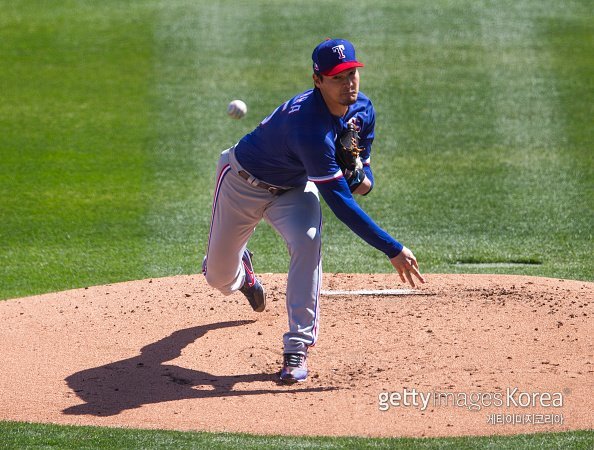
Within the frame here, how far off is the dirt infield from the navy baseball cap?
183 cm

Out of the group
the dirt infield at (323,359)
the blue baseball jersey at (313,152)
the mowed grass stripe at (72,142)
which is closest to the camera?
the dirt infield at (323,359)

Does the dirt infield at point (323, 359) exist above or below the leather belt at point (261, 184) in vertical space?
below

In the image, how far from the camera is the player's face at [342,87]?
220 inches

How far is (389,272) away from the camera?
8602mm

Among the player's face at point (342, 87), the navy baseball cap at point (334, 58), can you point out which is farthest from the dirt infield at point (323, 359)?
the navy baseball cap at point (334, 58)

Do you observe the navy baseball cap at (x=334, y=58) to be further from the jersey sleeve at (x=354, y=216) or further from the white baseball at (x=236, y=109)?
A: the white baseball at (x=236, y=109)

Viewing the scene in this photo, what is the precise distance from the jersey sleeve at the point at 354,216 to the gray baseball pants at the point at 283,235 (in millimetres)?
406

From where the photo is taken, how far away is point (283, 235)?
6.04m

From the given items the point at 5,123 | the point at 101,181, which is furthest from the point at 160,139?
the point at 5,123

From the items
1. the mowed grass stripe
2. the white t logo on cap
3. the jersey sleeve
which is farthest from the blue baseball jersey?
the mowed grass stripe

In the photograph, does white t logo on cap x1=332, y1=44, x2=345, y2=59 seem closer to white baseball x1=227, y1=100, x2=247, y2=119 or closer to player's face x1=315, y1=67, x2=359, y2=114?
player's face x1=315, y1=67, x2=359, y2=114

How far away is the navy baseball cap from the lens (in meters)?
5.57

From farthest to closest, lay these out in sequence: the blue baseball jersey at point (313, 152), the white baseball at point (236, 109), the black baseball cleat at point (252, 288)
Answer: the white baseball at point (236, 109) < the black baseball cleat at point (252, 288) < the blue baseball jersey at point (313, 152)

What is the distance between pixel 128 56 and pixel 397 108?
3855mm
